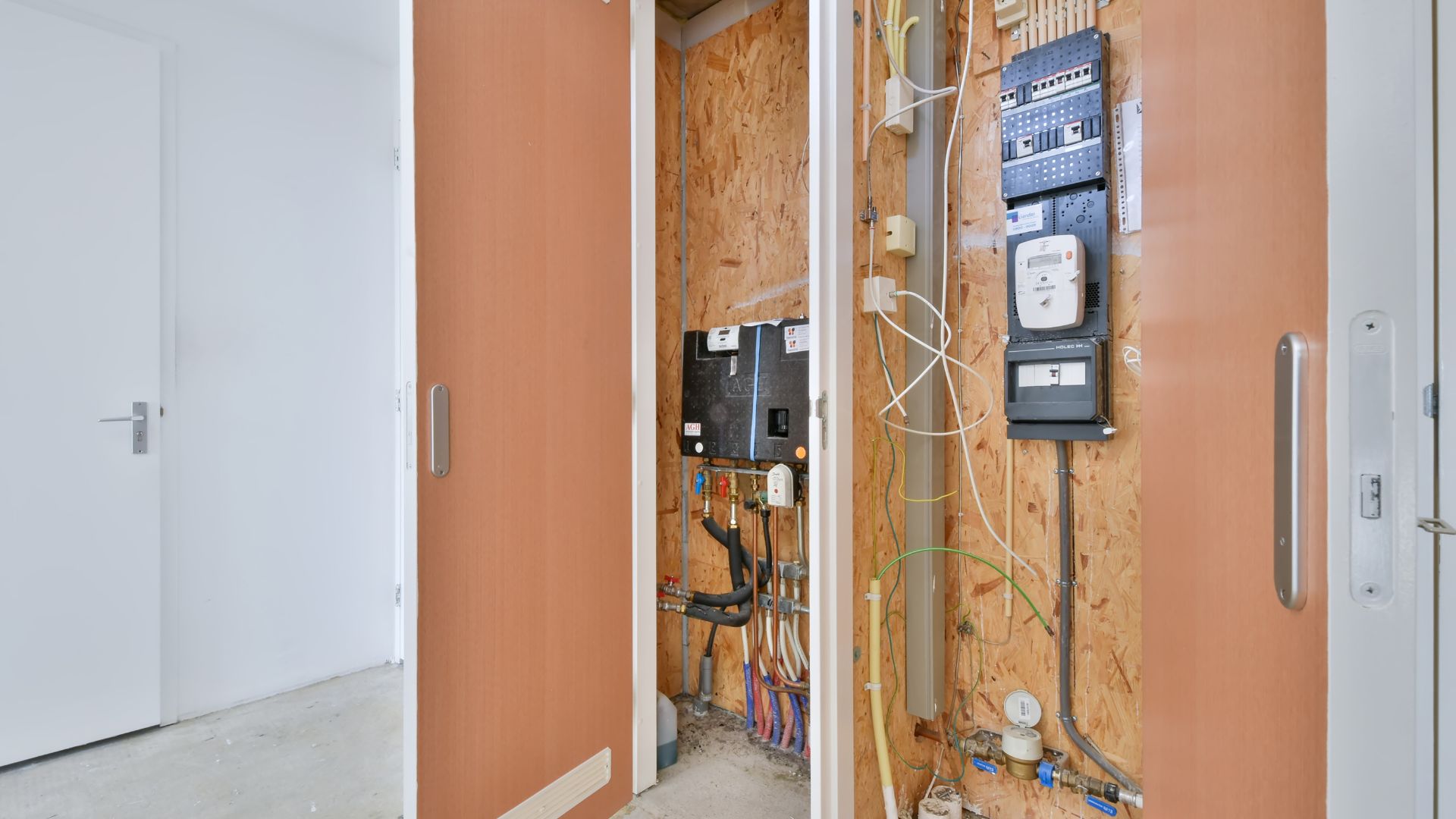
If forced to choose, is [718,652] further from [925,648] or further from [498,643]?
[498,643]

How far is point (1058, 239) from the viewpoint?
1.53 metres

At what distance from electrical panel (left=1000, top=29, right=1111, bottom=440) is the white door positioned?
2945 millimetres

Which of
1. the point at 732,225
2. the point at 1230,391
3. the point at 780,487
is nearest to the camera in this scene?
the point at 1230,391

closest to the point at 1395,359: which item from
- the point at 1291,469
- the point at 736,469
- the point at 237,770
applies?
the point at 1291,469

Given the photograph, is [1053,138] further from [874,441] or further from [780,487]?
[780,487]

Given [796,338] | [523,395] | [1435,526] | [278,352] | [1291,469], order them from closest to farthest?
[1435,526], [1291,469], [523,395], [796,338], [278,352]

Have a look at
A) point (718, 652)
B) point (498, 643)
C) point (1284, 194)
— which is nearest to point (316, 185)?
point (498, 643)

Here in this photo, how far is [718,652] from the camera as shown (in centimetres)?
239

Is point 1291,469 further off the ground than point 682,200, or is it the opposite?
point 682,200

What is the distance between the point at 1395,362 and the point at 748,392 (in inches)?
69.4

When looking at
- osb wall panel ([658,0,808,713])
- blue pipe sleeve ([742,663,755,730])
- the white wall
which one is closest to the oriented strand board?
osb wall panel ([658,0,808,713])

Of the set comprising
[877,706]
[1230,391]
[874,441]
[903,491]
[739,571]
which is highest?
[1230,391]

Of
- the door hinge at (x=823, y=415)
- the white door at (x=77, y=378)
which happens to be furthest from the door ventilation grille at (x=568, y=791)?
the white door at (x=77, y=378)

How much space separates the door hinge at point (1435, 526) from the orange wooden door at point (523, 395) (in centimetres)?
136
